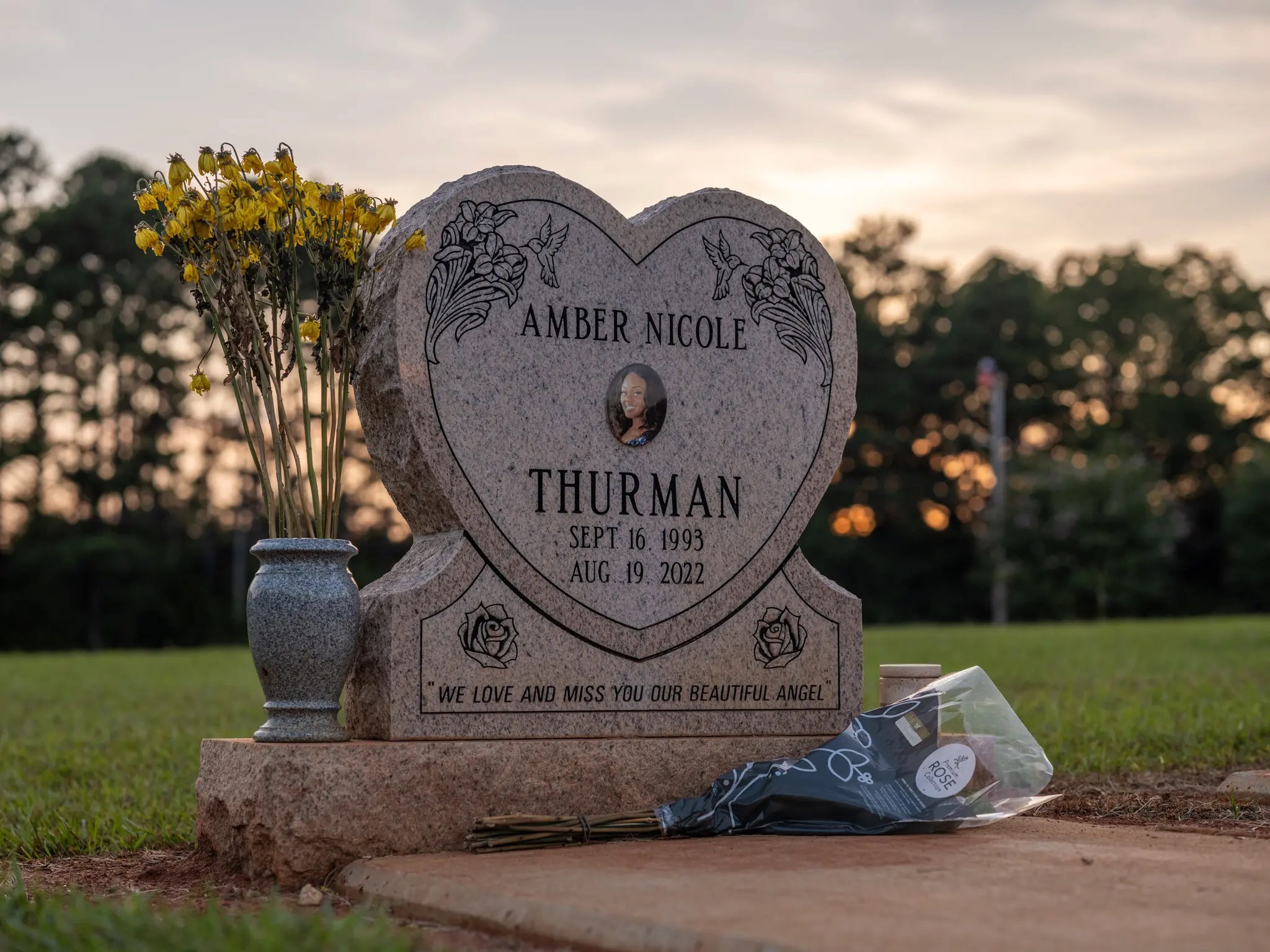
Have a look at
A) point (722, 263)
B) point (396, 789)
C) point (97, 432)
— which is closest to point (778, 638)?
point (722, 263)

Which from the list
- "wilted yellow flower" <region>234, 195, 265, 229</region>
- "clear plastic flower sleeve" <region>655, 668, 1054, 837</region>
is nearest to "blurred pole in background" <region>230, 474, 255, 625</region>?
"wilted yellow flower" <region>234, 195, 265, 229</region>

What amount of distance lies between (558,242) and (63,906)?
2842 mm

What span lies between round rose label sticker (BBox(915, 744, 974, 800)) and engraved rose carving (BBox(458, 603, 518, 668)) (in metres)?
1.49

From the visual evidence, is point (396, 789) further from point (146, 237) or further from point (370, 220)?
point (146, 237)

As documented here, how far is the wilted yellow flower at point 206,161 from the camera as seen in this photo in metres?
4.93

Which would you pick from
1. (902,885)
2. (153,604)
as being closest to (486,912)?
(902,885)

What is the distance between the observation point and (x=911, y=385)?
4044 centimetres

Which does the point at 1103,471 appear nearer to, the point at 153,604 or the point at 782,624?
the point at 153,604

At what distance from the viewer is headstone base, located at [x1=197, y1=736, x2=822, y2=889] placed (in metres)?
4.51

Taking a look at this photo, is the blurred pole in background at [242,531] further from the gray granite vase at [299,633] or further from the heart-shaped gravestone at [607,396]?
the gray granite vase at [299,633]

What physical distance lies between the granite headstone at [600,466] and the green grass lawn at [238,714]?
5.14 ft

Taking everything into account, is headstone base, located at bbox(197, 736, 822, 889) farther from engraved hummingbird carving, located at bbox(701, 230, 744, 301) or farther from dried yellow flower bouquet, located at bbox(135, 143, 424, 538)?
engraved hummingbird carving, located at bbox(701, 230, 744, 301)

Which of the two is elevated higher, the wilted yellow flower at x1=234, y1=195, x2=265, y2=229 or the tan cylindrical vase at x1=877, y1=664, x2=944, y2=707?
the wilted yellow flower at x1=234, y1=195, x2=265, y2=229

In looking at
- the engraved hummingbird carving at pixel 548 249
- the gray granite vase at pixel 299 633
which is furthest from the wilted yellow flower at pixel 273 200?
the gray granite vase at pixel 299 633
